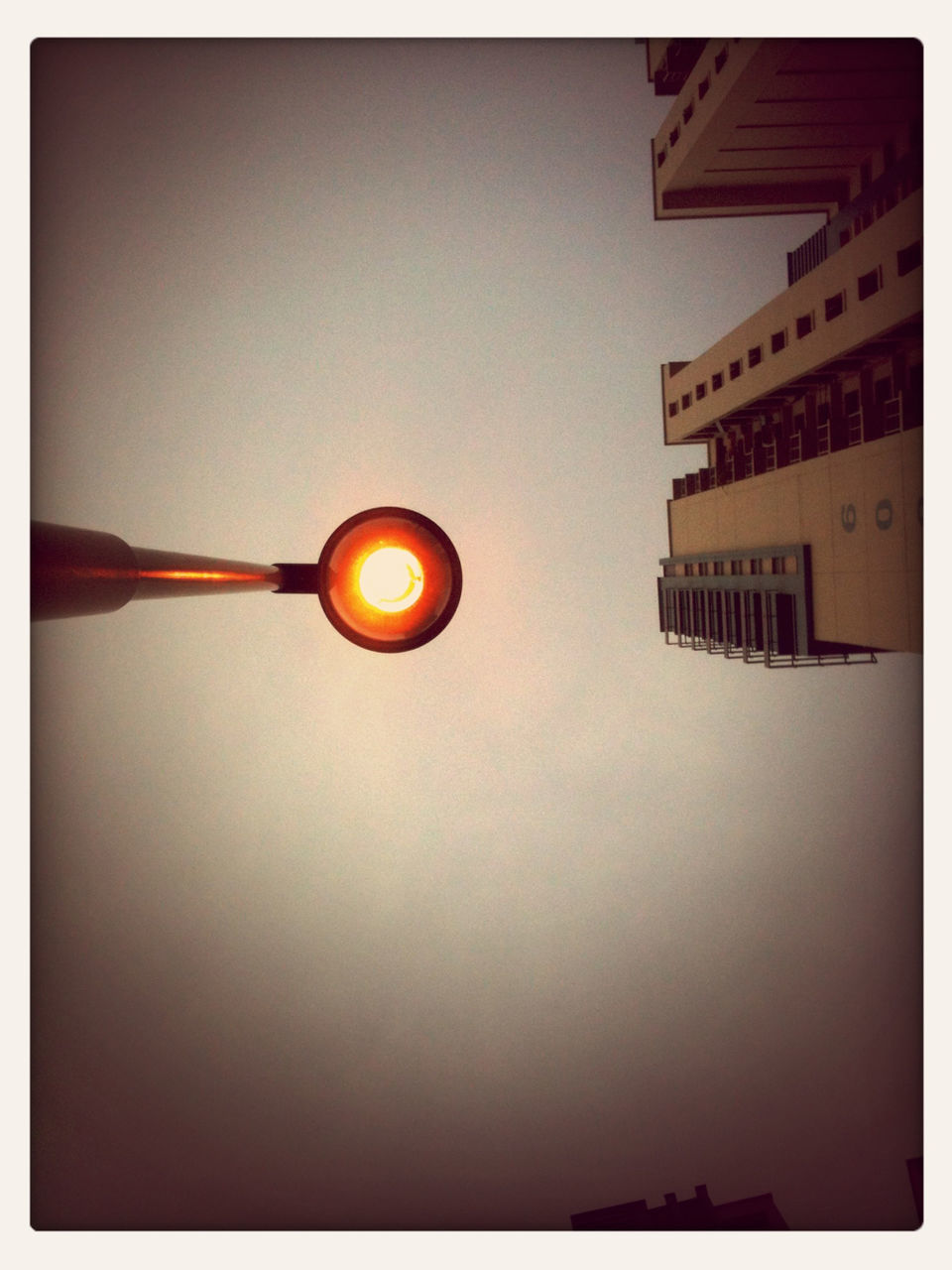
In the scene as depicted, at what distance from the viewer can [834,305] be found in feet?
13.6

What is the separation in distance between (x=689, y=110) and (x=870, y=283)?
1.35m

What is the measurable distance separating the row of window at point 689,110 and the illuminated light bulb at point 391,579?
3.14m

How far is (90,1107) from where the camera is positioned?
13.0 ft

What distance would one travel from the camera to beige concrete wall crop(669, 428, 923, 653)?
3.50 m

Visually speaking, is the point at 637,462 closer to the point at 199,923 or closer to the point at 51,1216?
the point at 199,923

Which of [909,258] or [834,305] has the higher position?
[834,305]

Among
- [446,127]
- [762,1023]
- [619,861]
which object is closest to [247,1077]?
[619,861]

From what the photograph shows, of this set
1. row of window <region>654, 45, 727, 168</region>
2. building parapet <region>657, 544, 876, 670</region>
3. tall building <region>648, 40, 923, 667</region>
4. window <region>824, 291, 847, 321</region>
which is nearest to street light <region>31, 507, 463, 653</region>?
tall building <region>648, 40, 923, 667</region>

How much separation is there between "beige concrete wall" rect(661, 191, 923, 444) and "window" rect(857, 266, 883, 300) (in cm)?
3

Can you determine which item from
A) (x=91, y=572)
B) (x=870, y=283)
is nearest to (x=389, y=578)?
(x=91, y=572)

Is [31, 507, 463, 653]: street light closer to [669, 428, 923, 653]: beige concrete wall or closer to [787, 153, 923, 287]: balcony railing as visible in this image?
[669, 428, 923, 653]: beige concrete wall

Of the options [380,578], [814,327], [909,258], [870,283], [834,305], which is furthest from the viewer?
[814,327]

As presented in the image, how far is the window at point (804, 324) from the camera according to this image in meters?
4.55

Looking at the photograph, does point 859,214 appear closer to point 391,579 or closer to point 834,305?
point 834,305
